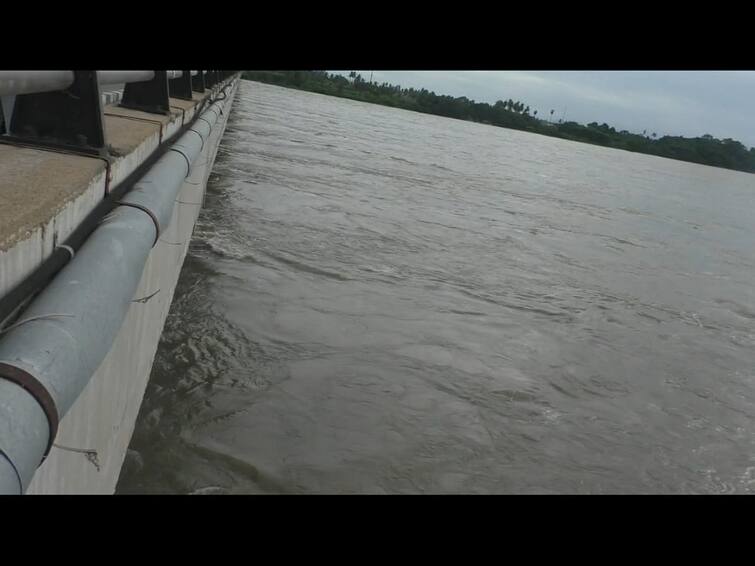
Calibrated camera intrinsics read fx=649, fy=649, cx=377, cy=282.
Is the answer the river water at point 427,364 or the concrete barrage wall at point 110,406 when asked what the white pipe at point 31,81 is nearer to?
the concrete barrage wall at point 110,406

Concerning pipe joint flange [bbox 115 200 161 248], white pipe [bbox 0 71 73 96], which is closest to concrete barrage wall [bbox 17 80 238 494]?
pipe joint flange [bbox 115 200 161 248]

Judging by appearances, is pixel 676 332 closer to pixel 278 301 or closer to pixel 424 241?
pixel 424 241

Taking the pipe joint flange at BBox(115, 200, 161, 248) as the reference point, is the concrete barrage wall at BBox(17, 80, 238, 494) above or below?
below

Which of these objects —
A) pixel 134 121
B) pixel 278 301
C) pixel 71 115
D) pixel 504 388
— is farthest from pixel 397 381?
pixel 71 115

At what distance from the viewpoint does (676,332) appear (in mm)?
7930

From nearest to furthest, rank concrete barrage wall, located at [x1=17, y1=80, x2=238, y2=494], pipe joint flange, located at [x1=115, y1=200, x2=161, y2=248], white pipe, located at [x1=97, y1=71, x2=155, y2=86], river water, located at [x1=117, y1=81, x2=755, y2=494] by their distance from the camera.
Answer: concrete barrage wall, located at [x1=17, y1=80, x2=238, y2=494], pipe joint flange, located at [x1=115, y1=200, x2=161, y2=248], white pipe, located at [x1=97, y1=71, x2=155, y2=86], river water, located at [x1=117, y1=81, x2=755, y2=494]

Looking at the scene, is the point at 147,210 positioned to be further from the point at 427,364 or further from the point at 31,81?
the point at 427,364

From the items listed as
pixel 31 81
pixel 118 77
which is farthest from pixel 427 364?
pixel 31 81

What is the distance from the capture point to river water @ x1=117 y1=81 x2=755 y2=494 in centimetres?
401

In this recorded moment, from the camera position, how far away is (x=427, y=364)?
18.2 feet

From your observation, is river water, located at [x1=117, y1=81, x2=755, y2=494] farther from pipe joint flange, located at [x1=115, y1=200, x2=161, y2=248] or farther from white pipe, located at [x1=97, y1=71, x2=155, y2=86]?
white pipe, located at [x1=97, y1=71, x2=155, y2=86]

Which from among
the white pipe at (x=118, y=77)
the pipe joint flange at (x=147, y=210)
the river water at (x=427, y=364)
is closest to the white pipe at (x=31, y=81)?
the white pipe at (x=118, y=77)

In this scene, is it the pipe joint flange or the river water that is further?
the river water

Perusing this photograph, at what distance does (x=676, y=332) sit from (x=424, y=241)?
3.96 metres
